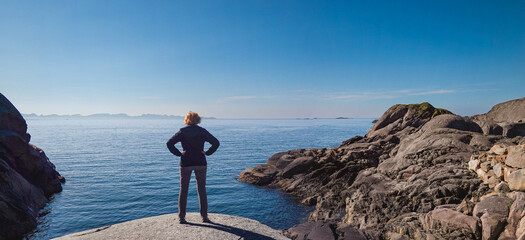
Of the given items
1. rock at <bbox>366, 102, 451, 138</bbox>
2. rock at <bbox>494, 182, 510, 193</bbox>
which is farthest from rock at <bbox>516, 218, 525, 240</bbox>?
rock at <bbox>366, 102, 451, 138</bbox>

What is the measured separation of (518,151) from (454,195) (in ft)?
9.18

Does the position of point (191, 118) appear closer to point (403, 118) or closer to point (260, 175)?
point (260, 175)

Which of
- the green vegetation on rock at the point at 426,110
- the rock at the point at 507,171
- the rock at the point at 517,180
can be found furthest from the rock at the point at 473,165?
the green vegetation on rock at the point at 426,110

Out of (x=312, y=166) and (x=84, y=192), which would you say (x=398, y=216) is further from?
(x=84, y=192)

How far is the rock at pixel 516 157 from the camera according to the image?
31.3 feet

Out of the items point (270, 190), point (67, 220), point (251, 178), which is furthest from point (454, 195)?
Result: point (67, 220)

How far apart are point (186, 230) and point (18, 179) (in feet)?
57.3

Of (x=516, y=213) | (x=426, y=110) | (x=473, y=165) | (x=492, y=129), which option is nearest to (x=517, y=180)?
(x=516, y=213)

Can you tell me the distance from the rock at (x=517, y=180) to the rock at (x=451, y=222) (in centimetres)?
184

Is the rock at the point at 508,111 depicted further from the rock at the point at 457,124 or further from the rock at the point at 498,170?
the rock at the point at 498,170

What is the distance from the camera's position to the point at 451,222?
9.04 metres

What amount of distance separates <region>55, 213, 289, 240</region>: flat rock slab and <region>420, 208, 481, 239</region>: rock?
5706 millimetres

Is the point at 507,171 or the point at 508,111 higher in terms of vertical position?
the point at 508,111

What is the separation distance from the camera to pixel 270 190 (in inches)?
976
